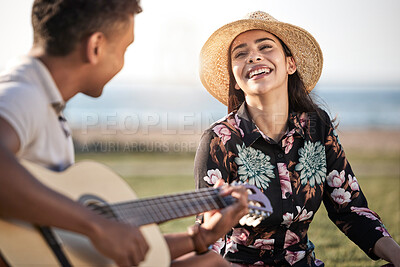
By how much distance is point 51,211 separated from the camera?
158cm

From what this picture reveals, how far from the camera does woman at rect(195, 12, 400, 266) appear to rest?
2852 millimetres

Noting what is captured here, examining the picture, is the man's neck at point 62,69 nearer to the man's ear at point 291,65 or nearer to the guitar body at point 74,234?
the guitar body at point 74,234

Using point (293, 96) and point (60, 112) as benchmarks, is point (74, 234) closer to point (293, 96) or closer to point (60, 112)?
point (60, 112)

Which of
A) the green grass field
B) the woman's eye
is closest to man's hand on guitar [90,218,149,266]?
the woman's eye

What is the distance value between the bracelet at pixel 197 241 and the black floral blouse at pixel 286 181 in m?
0.71

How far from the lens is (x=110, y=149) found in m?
13.7

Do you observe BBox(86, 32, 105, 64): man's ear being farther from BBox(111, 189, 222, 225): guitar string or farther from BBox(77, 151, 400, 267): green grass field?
BBox(77, 151, 400, 267): green grass field

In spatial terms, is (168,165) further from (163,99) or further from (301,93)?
(163,99)

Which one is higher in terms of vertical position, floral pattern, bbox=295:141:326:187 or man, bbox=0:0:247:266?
man, bbox=0:0:247:266

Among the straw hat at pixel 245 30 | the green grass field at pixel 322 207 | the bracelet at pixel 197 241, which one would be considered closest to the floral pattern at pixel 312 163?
the straw hat at pixel 245 30

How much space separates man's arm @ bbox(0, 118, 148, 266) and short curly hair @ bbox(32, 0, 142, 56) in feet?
1.44

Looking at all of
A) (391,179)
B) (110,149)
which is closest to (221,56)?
(391,179)

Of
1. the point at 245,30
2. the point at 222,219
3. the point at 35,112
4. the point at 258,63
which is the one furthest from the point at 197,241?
the point at 245,30

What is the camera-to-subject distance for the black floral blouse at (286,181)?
2.85 meters
